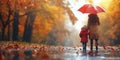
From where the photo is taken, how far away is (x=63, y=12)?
1802 cm

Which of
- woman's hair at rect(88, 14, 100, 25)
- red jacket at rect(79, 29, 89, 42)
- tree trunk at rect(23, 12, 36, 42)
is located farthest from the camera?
tree trunk at rect(23, 12, 36, 42)

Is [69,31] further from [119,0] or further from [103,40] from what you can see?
[119,0]

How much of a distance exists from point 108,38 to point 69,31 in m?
2.00

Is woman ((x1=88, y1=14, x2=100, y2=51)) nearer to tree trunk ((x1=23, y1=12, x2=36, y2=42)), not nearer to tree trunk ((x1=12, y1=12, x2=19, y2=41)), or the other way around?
tree trunk ((x1=23, y1=12, x2=36, y2=42))

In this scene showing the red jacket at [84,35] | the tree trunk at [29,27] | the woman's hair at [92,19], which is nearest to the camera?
the woman's hair at [92,19]

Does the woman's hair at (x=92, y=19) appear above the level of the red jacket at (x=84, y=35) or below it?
above

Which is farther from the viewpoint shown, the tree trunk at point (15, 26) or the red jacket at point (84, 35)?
the tree trunk at point (15, 26)

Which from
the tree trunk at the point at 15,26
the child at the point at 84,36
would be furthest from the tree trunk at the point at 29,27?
the child at the point at 84,36

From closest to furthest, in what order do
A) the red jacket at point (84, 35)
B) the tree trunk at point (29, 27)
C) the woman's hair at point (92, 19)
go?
the woman's hair at point (92, 19)
the red jacket at point (84, 35)
the tree trunk at point (29, 27)

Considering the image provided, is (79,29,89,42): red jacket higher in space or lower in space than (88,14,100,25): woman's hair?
lower

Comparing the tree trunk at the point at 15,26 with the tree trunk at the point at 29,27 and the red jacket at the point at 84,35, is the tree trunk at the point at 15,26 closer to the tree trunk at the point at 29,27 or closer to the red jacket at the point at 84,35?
the tree trunk at the point at 29,27

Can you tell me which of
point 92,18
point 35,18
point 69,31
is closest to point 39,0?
point 35,18

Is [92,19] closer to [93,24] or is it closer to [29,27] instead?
[93,24]

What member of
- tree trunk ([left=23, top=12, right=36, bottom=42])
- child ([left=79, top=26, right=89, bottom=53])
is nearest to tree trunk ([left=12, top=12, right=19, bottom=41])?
tree trunk ([left=23, top=12, right=36, bottom=42])
